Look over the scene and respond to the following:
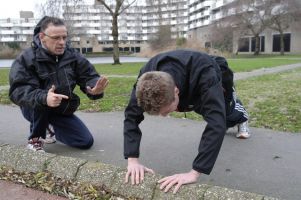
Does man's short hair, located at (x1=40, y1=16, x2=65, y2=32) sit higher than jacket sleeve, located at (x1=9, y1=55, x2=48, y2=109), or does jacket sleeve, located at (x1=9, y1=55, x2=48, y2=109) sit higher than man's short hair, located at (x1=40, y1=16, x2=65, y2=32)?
man's short hair, located at (x1=40, y1=16, x2=65, y2=32)

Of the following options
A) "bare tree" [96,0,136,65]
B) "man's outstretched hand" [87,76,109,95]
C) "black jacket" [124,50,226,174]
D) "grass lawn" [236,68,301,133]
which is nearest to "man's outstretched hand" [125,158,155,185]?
"black jacket" [124,50,226,174]

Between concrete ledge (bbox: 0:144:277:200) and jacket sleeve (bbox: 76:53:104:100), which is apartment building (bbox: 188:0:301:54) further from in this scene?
concrete ledge (bbox: 0:144:277:200)

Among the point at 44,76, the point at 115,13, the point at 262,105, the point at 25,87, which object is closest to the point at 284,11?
the point at 115,13

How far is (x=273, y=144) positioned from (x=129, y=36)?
10477 centimetres

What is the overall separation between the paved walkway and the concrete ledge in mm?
271

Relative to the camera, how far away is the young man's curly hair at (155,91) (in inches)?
104

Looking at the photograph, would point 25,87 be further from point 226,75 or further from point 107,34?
point 107,34

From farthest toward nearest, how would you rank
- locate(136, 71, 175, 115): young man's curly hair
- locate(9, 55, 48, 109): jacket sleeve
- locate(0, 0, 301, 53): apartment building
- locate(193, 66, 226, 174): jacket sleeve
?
locate(0, 0, 301, 53): apartment building
locate(9, 55, 48, 109): jacket sleeve
locate(193, 66, 226, 174): jacket sleeve
locate(136, 71, 175, 115): young man's curly hair

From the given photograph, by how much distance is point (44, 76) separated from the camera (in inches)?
173

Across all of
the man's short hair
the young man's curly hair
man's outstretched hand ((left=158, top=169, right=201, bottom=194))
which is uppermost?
the man's short hair

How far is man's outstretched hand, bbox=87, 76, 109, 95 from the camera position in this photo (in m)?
4.18

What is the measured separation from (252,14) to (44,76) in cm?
4761

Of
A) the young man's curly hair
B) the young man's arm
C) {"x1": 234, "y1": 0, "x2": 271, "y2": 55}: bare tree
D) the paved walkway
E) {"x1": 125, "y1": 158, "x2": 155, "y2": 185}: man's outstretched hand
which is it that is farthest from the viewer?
{"x1": 234, "y1": 0, "x2": 271, "y2": 55}: bare tree

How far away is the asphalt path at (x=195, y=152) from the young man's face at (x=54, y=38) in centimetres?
125
